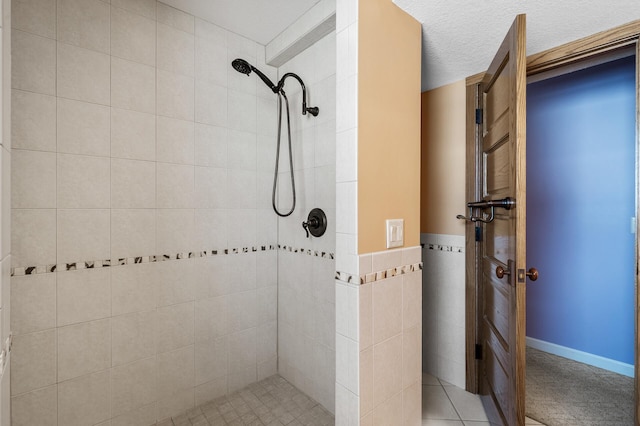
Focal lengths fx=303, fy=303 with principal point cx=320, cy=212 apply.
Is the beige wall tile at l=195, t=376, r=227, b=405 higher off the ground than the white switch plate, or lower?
lower

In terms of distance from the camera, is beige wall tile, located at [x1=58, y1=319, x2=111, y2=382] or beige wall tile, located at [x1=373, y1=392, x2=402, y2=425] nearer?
beige wall tile, located at [x1=373, y1=392, x2=402, y2=425]

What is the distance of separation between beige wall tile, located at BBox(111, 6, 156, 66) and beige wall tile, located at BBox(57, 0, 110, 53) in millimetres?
38

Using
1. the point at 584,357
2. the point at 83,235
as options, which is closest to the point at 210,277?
the point at 83,235

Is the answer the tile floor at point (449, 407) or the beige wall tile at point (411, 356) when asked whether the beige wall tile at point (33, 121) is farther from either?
the tile floor at point (449, 407)

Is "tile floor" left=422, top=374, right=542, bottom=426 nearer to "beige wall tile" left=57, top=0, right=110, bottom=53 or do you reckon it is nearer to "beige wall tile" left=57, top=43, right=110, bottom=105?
"beige wall tile" left=57, top=43, right=110, bottom=105

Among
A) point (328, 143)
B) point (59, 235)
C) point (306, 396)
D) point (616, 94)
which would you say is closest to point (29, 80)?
point (59, 235)

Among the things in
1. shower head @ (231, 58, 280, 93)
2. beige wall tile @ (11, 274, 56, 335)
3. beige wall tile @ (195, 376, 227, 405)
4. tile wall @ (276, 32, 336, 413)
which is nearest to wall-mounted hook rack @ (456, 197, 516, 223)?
tile wall @ (276, 32, 336, 413)

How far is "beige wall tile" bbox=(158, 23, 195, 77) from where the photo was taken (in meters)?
1.72

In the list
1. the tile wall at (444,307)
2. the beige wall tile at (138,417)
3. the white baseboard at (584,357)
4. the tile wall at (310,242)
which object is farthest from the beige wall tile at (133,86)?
the white baseboard at (584,357)

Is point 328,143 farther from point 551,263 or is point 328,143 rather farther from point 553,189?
point 551,263

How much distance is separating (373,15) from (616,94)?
2182 millimetres

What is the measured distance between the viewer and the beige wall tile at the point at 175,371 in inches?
68.0

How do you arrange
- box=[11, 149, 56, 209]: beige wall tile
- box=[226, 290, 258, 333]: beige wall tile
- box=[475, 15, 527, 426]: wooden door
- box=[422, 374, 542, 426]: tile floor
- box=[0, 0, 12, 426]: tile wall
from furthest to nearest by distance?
1. box=[226, 290, 258, 333]: beige wall tile
2. box=[422, 374, 542, 426]: tile floor
3. box=[11, 149, 56, 209]: beige wall tile
4. box=[475, 15, 527, 426]: wooden door
5. box=[0, 0, 12, 426]: tile wall

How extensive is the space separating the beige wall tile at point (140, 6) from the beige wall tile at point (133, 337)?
1629mm
